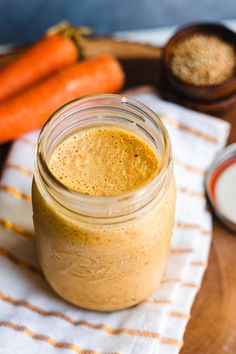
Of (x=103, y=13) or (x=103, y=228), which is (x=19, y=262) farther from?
(x=103, y=13)

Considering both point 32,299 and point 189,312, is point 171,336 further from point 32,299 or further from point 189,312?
point 32,299

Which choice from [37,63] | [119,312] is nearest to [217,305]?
[119,312]

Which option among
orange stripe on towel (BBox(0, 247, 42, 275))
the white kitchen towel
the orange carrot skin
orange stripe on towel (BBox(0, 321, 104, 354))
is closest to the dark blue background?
the orange carrot skin

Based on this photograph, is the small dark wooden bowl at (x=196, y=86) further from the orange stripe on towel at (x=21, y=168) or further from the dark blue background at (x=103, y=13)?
the dark blue background at (x=103, y=13)

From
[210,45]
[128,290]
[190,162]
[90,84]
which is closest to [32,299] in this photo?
[128,290]

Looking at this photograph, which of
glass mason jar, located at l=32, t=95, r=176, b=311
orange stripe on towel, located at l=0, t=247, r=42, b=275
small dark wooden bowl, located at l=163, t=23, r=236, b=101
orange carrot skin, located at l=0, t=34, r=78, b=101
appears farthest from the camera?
orange carrot skin, located at l=0, t=34, r=78, b=101

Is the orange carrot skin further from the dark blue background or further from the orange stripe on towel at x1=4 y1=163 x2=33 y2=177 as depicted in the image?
the dark blue background

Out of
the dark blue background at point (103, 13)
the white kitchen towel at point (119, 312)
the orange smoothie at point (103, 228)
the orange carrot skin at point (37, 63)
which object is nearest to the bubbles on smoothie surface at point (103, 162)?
the orange smoothie at point (103, 228)
